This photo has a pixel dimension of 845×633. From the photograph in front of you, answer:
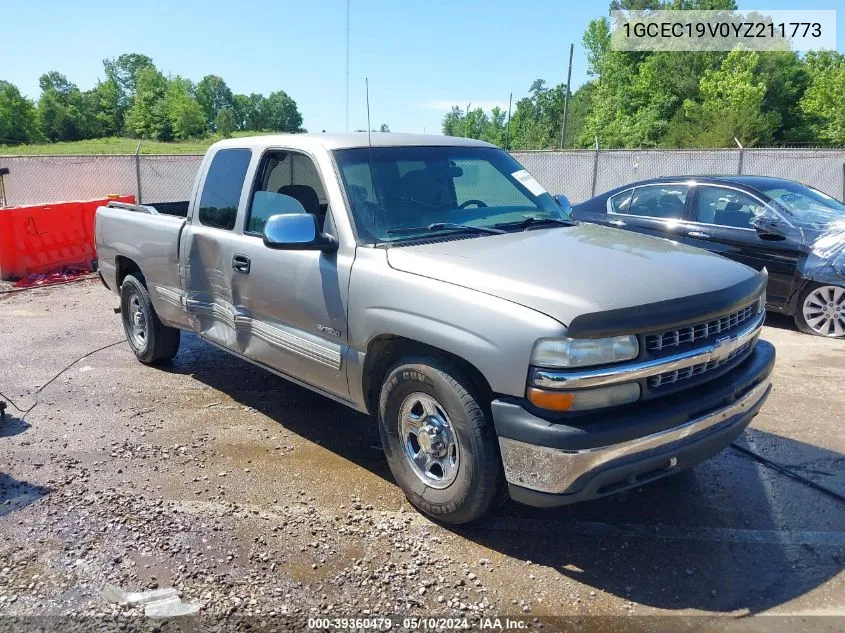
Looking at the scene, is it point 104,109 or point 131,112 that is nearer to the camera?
point 131,112

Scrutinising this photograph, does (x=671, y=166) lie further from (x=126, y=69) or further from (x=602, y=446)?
(x=126, y=69)

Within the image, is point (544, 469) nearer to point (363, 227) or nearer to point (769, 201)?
point (363, 227)

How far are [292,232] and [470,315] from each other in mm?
1213

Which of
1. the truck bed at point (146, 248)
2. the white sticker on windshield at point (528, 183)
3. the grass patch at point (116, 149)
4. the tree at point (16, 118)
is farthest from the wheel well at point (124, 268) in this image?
the tree at point (16, 118)

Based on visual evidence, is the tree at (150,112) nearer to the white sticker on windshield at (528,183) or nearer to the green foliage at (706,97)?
the green foliage at (706,97)

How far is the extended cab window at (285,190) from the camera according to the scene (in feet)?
14.1

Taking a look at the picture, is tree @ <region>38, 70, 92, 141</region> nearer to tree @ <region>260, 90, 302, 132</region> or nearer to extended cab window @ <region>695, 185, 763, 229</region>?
tree @ <region>260, 90, 302, 132</region>

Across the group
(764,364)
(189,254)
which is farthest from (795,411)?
(189,254)

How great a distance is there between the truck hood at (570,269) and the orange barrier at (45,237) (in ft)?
28.4

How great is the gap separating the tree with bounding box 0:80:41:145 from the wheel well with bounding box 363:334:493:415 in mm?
100143

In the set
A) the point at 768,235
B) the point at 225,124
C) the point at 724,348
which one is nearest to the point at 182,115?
the point at 225,124

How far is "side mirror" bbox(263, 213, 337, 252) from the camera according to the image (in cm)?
373

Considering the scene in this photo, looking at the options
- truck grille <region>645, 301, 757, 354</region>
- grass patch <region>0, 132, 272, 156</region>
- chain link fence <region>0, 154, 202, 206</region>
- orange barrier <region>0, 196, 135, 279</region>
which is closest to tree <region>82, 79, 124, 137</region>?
grass patch <region>0, 132, 272, 156</region>

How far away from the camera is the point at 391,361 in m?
3.69
